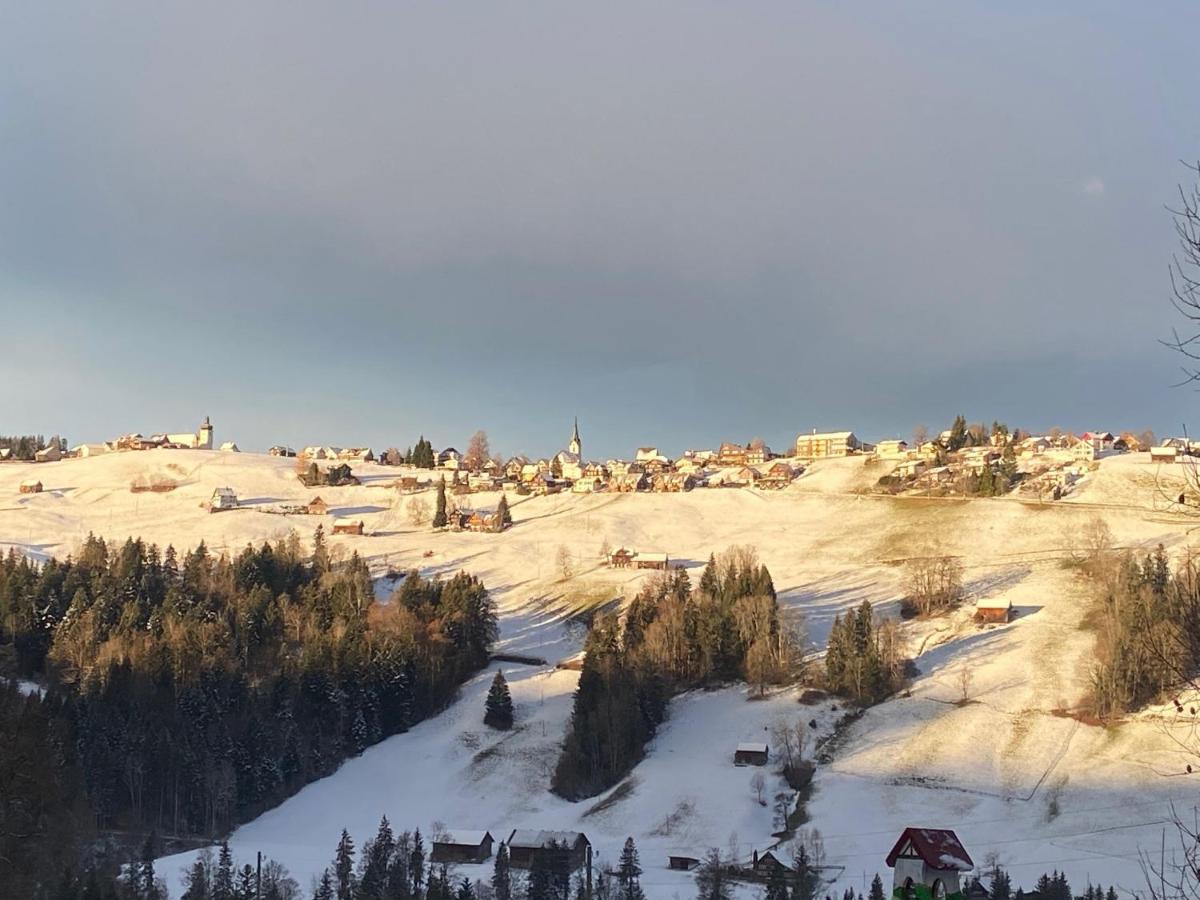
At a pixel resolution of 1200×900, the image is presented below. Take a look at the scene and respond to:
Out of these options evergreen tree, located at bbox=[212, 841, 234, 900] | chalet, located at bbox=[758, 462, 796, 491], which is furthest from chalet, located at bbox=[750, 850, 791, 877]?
chalet, located at bbox=[758, 462, 796, 491]

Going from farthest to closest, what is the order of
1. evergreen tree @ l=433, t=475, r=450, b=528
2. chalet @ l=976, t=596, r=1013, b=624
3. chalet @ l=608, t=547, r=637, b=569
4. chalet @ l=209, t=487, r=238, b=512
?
chalet @ l=209, t=487, r=238, b=512, evergreen tree @ l=433, t=475, r=450, b=528, chalet @ l=608, t=547, r=637, b=569, chalet @ l=976, t=596, r=1013, b=624

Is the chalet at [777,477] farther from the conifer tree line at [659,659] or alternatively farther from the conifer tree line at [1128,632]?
the conifer tree line at [1128,632]

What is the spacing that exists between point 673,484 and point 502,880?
127516 mm

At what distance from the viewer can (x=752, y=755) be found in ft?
253

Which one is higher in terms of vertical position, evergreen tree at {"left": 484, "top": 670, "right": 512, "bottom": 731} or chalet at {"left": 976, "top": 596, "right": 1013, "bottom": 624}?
A: chalet at {"left": 976, "top": 596, "right": 1013, "bottom": 624}

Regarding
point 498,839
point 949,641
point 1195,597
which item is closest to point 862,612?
point 949,641

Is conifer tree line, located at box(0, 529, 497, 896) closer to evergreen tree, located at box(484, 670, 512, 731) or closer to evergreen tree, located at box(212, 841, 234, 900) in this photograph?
evergreen tree, located at box(484, 670, 512, 731)

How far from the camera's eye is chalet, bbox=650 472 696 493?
179125mm

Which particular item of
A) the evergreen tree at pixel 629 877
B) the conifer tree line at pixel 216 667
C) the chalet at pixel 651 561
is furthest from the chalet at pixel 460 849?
the chalet at pixel 651 561

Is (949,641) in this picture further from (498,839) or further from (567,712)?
(498,839)

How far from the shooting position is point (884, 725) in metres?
79.4

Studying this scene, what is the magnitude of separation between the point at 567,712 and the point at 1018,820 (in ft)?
119

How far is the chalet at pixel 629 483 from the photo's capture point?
18125cm

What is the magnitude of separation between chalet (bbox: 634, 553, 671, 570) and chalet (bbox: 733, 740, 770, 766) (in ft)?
151
